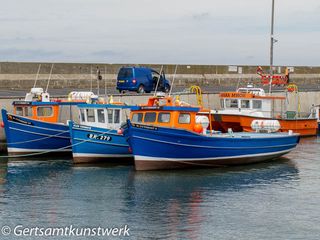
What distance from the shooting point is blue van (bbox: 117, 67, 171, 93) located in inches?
1634

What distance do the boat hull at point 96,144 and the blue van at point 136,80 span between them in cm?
1317

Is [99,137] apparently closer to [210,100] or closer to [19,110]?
[19,110]

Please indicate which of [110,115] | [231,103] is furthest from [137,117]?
[231,103]

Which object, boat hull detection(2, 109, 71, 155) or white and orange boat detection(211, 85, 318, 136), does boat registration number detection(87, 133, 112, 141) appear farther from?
white and orange boat detection(211, 85, 318, 136)

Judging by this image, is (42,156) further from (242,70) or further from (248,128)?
(242,70)

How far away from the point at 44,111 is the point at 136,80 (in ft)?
37.4

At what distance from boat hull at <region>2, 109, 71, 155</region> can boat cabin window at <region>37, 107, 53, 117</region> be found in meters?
1.05

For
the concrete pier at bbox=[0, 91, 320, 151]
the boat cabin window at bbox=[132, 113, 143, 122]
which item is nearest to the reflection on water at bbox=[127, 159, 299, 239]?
the boat cabin window at bbox=[132, 113, 143, 122]

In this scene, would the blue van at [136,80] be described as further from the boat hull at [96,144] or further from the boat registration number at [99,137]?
the boat registration number at [99,137]

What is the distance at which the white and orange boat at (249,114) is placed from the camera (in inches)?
1409

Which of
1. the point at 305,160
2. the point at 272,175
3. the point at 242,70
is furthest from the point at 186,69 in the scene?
the point at 272,175

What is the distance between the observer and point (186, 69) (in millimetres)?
55188

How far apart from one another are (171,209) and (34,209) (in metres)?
3.93

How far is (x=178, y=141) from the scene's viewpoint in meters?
25.7
